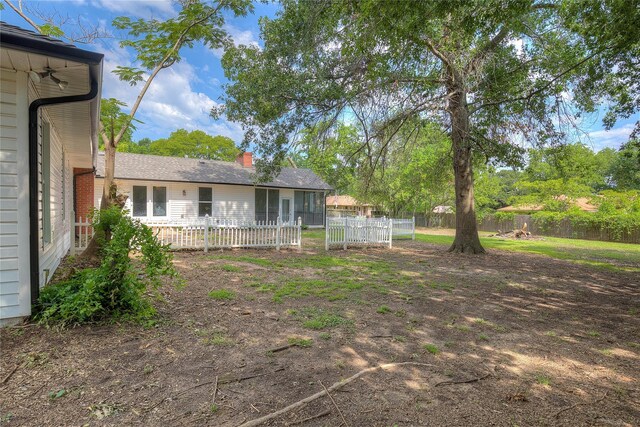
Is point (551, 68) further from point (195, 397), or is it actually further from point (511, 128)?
point (195, 397)

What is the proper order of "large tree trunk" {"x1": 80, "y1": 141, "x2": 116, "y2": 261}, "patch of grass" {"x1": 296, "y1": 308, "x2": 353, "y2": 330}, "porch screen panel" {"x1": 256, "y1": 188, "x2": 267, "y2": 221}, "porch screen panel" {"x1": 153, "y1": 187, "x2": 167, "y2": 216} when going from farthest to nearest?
"porch screen panel" {"x1": 256, "y1": 188, "x2": 267, "y2": 221}
"porch screen panel" {"x1": 153, "y1": 187, "x2": 167, "y2": 216}
"large tree trunk" {"x1": 80, "y1": 141, "x2": 116, "y2": 261}
"patch of grass" {"x1": 296, "y1": 308, "x2": 353, "y2": 330}

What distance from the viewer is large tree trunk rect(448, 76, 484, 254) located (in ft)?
36.0

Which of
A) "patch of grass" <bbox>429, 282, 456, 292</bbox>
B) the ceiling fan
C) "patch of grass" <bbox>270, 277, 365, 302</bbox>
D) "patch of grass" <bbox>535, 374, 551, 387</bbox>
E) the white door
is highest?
the ceiling fan

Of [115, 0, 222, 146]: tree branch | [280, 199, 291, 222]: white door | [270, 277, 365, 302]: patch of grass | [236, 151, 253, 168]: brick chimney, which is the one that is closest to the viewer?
[270, 277, 365, 302]: patch of grass

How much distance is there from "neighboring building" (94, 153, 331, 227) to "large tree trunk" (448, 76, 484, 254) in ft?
29.1

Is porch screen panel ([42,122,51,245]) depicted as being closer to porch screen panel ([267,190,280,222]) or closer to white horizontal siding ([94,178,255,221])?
white horizontal siding ([94,178,255,221])

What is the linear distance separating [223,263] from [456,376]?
719 cm

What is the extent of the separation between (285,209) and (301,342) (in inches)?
765

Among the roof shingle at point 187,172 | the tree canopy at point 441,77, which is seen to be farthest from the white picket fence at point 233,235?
the roof shingle at point 187,172

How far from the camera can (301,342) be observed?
3793mm

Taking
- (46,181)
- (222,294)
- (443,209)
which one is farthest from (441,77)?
(443,209)

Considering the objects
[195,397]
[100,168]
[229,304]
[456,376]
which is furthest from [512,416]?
[100,168]

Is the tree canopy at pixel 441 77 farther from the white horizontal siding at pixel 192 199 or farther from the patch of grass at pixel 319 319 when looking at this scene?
the white horizontal siding at pixel 192 199

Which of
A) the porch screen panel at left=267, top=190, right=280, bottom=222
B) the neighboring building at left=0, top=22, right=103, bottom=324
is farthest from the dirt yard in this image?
the porch screen panel at left=267, top=190, right=280, bottom=222
